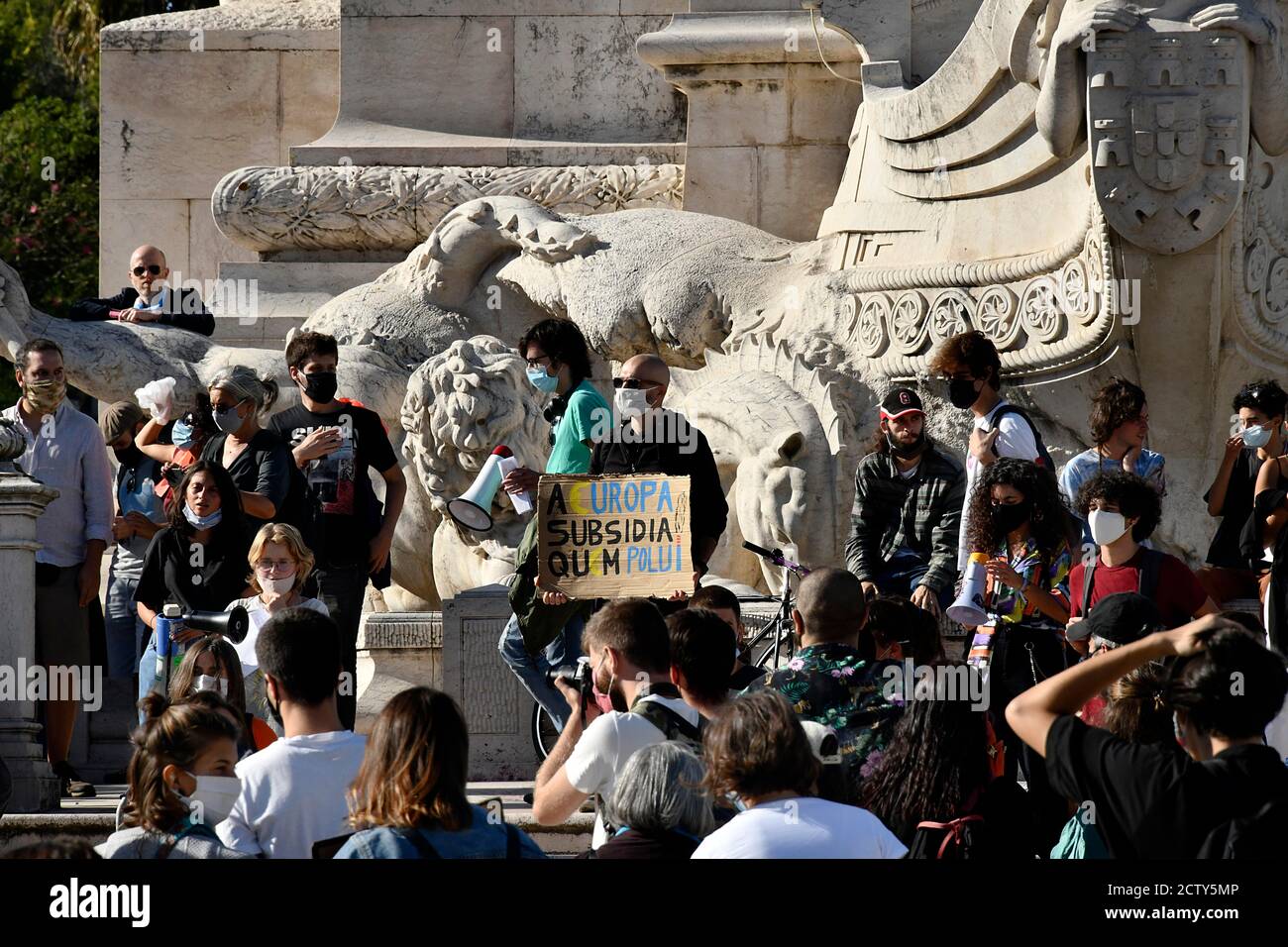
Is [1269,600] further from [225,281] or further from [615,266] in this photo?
[225,281]

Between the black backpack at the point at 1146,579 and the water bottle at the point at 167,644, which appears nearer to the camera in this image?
the black backpack at the point at 1146,579

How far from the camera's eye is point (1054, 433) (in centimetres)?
1191

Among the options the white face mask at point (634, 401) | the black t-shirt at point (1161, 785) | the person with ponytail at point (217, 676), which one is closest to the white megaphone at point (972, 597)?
the white face mask at point (634, 401)

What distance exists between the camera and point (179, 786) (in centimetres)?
609

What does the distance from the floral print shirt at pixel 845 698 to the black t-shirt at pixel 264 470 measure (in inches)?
121

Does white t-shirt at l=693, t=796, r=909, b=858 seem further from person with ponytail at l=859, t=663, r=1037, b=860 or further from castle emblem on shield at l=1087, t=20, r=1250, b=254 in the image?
castle emblem on shield at l=1087, t=20, r=1250, b=254

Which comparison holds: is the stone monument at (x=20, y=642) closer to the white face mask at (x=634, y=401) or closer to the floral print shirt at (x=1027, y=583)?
the white face mask at (x=634, y=401)

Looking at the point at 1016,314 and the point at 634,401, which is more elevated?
the point at 1016,314

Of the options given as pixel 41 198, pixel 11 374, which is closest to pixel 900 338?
pixel 11 374

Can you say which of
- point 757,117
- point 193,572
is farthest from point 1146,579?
point 757,117

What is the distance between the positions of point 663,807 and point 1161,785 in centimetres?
129

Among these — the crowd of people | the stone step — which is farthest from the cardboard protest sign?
the stone step

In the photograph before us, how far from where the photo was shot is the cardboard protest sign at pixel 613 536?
8898 millimetres

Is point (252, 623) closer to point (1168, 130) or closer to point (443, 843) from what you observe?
point (443, 843)
